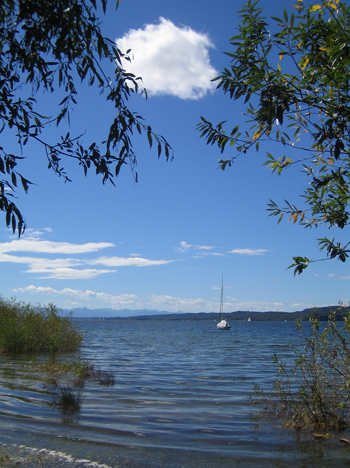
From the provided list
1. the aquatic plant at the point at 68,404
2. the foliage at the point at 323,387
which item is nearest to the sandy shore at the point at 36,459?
the aquatic plant at the point at 68,404

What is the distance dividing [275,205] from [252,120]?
130cm

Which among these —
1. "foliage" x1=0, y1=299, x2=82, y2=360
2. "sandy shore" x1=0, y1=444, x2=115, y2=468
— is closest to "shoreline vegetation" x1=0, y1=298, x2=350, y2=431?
"foliage" x1=0, y1=299, x2=82, y2=360

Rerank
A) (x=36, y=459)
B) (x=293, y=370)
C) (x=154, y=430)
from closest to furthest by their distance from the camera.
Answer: (x=36, y=459), (x=154, y=430), (x=293, y=370)

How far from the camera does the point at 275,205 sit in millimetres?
5840

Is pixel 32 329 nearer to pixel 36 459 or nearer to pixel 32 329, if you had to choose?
pixel 32 329

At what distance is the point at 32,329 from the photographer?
23.7 meters

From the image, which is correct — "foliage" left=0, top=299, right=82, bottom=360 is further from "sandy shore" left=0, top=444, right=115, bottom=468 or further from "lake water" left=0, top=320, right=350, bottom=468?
"sandy shore" left=0, top=444, right=115, bottom=468

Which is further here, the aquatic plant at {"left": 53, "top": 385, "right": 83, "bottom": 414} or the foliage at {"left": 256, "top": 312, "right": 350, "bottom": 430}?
the aquatic plant at {"left": 53, "top": 385, "right": 83, "bottom": 414}

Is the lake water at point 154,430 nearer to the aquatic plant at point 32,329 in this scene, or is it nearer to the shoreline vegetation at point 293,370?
the shoreline vegetation at point 293,370

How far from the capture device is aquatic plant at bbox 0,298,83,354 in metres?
22.9

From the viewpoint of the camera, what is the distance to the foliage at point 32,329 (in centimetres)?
2286

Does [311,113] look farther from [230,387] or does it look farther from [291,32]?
[230,387]

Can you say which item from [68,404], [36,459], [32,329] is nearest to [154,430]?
[68,404]

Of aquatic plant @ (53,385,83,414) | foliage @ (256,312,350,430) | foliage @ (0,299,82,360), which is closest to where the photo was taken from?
foliage @ (256,312,350,430)
